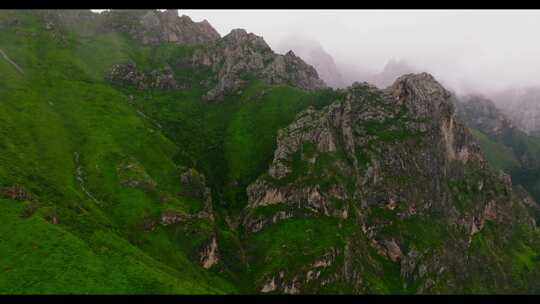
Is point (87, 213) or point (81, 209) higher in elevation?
point (81, 209)

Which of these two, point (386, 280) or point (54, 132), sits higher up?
point (54, 132)

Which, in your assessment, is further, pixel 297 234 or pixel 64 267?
pixel 297 234

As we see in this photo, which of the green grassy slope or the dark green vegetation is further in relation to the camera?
the dark green vegetation

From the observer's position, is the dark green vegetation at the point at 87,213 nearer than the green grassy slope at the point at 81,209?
No

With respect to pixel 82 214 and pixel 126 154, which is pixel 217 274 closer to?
pixel 82 214

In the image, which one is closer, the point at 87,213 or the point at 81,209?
the point at 87,213
